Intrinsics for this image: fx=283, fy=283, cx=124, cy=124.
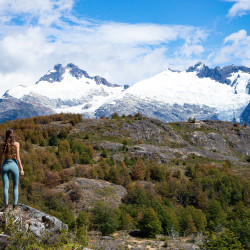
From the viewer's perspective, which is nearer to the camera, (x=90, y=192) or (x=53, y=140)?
(x=90, y=192)

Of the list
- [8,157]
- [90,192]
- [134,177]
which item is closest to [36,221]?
[8,157]

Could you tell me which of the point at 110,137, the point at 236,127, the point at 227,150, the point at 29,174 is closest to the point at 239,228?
the point at 29,174

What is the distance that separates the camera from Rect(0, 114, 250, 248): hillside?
62656 mm

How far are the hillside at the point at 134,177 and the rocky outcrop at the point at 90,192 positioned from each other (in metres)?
0.26

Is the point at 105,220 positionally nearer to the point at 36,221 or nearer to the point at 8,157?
the point at 36,221

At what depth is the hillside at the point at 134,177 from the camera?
62656 mm

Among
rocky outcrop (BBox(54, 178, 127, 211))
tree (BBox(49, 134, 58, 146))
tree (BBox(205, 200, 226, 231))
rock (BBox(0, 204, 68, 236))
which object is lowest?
tree (BBox(205, 200, 226, 231))

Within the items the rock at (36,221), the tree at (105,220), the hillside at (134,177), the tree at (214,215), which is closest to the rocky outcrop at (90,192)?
the hillside at (134,177)

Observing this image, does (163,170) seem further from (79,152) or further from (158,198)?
(79,152)

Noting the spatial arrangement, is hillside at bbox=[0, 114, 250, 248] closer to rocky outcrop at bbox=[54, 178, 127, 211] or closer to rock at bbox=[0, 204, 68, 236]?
rocky outcrop at bbox=[54, 178, 127, 211]

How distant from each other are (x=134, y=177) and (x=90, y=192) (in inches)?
912

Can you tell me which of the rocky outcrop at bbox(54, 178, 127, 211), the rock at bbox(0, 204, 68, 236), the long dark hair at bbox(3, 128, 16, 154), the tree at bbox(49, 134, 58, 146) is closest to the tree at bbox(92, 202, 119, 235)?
the rocky outcrop at bbox(54, 178, 127, 211)

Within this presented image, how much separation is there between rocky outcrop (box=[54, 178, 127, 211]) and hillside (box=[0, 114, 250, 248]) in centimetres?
26

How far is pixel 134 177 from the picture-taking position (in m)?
97.9
